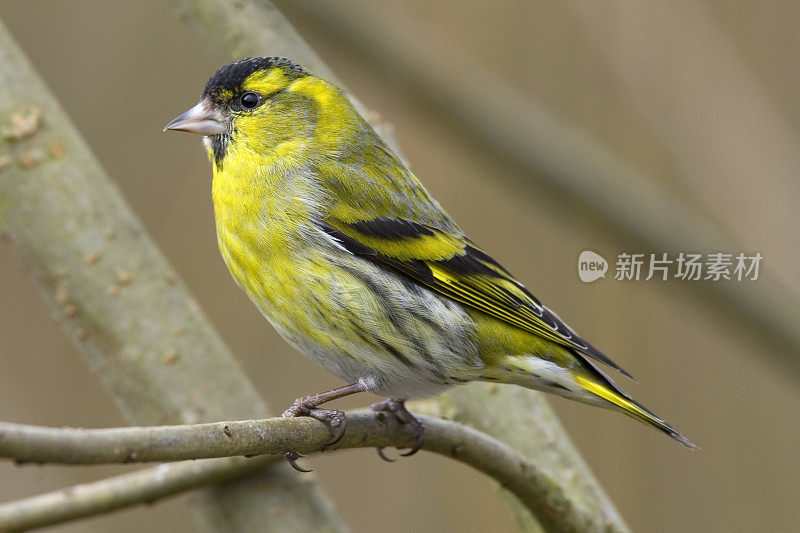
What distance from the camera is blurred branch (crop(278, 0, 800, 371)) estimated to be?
140 inches

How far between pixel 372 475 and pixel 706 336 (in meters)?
2.27

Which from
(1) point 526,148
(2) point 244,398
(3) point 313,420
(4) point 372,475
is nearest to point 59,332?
(4) point 372,475

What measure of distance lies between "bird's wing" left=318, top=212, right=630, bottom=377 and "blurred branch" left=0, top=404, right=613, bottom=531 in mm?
463

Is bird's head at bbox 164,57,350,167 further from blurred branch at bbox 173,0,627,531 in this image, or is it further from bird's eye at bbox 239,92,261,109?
blurred branch at bbox 173,0,627,531

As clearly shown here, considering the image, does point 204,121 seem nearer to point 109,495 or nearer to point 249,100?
point 249,100

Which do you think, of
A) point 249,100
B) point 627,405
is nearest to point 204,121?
point 249,100

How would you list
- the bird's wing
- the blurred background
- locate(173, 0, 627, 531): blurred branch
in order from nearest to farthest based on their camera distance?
the bird's wing < locate(173, 0, 627, 531): blurred branch < the blurred background

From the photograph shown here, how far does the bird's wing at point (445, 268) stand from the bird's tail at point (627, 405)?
0.09 meters

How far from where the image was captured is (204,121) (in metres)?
3.06

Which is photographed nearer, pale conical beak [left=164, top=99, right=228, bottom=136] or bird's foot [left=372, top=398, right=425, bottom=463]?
bird's foot [left=372, top=398, right=425, bottom=463]

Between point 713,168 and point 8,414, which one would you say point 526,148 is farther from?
point 8,414

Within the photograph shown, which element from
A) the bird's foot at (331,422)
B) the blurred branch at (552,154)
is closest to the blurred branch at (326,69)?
the blurred branch at (552,154)

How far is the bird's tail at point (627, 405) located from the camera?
2.83 metres

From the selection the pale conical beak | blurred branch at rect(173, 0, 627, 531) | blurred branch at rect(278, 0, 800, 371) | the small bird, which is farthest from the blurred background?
the pale conical beak
